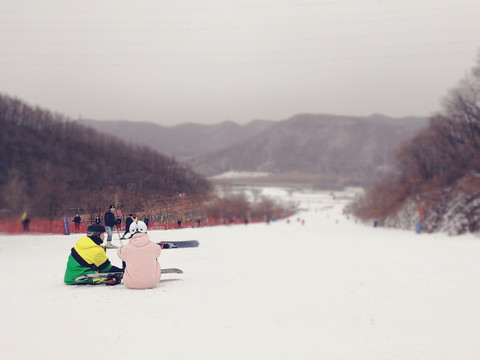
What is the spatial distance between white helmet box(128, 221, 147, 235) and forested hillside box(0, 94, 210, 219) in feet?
1.77

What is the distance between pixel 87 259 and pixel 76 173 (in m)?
3.05

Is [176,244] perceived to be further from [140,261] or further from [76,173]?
[76,173]

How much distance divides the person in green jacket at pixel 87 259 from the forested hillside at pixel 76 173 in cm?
91

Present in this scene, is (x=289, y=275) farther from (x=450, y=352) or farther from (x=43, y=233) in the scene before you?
(x=43, y=233)

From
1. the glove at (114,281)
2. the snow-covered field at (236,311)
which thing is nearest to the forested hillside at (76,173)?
the snow-covered field at (236,311)

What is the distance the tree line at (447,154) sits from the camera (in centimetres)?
3866

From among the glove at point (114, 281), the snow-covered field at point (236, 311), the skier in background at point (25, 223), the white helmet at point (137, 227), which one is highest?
the skier in background at point (25, 223)

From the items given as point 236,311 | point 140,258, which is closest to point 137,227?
point 140,258

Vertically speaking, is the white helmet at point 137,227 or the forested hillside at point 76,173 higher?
the forested hillside at point 76,173

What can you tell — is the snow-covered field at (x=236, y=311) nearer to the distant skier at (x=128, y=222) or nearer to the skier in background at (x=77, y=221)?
the skier in background at (x=77, y=221)

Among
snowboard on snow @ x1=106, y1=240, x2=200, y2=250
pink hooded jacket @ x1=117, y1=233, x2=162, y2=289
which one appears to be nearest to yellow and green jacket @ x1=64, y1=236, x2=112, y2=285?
snowboard on snow @ x1=106, y1=240, x2=200, y2=250

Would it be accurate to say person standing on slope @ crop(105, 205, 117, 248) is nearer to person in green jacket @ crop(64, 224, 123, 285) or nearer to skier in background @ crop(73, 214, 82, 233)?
person in green jacket @ crop(64, 224, 123, 285)

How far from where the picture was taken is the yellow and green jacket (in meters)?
10.2

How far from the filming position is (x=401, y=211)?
1978 inches
